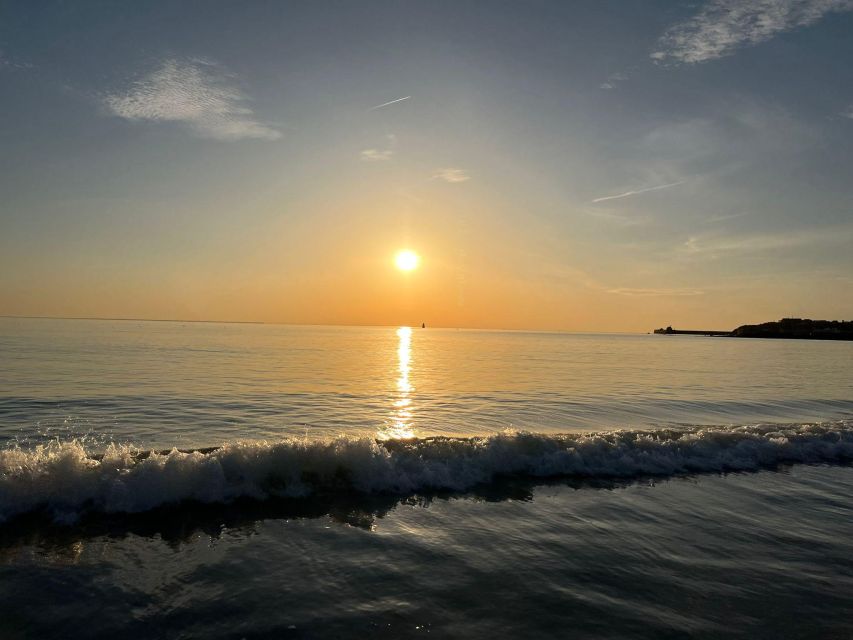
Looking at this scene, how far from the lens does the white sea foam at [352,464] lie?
11.7 m

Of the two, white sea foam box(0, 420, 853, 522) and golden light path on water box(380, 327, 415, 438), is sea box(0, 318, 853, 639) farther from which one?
golden light path on water box(380, 327, 415, 438)

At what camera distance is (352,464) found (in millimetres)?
14422

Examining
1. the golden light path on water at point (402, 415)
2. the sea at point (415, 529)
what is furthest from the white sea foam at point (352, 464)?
the golden light path on water at point (402, 415)

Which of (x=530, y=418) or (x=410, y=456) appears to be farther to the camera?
(x=530, y=418)

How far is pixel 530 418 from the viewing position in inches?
1023

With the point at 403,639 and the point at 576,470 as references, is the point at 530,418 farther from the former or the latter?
the point at 403,639

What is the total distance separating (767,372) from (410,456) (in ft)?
200

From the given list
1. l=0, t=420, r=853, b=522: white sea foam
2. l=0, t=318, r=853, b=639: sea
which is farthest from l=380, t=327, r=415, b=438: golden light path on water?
l=0, t=420, r=853, b=522: white sea foam

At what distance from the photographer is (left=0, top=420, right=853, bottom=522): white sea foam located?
11.7 m

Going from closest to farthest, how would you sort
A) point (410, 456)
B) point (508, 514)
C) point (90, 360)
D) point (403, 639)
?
point (403, 639), point (508, 514), point (410, 456), point (90, 360)

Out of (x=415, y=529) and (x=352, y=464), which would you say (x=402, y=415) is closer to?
(x=352, y=464)

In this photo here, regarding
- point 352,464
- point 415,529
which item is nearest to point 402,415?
point 352,464

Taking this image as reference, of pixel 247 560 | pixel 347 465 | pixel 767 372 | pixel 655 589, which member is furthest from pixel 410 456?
pixel 767 372

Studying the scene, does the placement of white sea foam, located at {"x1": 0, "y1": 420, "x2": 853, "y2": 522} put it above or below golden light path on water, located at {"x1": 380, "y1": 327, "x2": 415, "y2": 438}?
above
